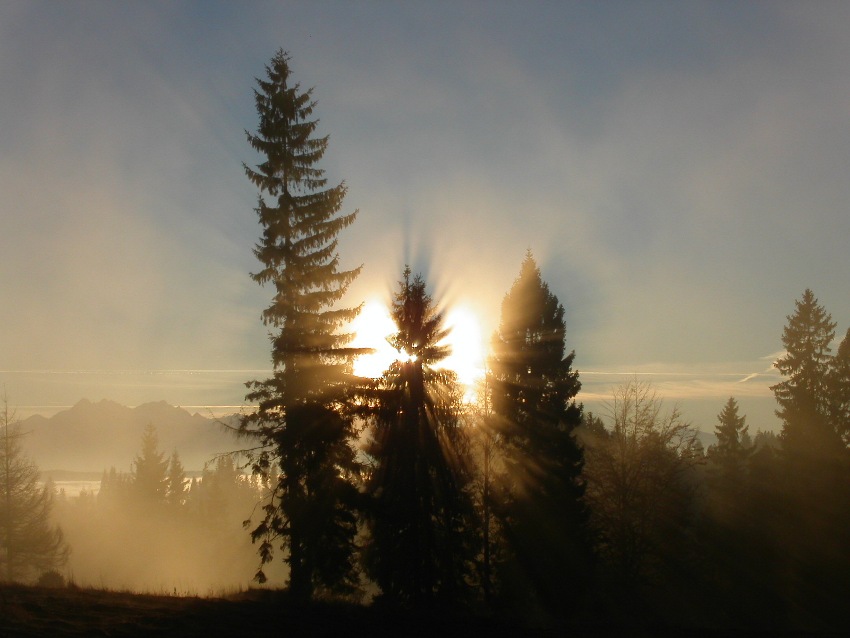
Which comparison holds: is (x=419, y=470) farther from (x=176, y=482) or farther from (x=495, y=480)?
(x=176, y=482)

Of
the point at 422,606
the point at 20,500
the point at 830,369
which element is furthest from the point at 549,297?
the point at 20,500

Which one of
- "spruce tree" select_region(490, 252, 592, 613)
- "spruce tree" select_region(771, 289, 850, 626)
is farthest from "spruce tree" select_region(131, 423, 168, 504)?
"spruce tree" select_region(771, 289, 850, 626)

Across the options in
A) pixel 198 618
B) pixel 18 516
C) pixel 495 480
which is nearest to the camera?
pixel 198 618

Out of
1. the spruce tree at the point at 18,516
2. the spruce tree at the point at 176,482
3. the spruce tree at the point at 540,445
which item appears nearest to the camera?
the spruce tree at the point at 540,445

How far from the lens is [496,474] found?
91.4 feet

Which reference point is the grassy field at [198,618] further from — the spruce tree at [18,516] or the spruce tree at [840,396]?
the spruce tree at [840,396]

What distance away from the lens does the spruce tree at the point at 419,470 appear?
1833 cm

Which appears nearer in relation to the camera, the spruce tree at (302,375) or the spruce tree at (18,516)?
the spruce tree at (302,375)

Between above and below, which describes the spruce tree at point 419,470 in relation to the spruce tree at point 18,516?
above

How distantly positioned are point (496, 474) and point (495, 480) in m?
0.28

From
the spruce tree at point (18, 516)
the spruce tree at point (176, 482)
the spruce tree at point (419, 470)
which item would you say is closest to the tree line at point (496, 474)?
the spruce tree at point (419, 470)

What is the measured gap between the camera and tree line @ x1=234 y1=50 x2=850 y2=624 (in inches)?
→ 771

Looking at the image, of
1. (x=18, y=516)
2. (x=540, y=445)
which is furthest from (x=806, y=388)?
(x=18, y=516)

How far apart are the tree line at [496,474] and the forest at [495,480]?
0.27 ft
